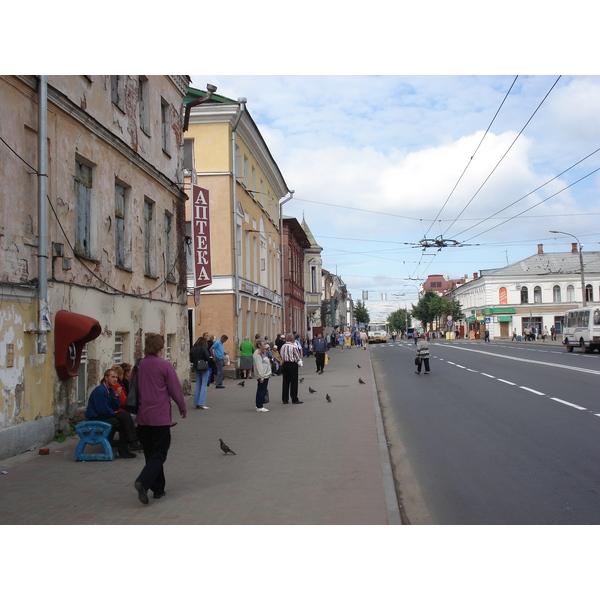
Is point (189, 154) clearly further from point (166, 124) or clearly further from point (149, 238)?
point (149, 238)

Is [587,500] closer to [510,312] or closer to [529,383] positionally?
[529,383]

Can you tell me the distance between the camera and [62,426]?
10414 mm

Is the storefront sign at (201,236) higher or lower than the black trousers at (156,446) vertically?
higher

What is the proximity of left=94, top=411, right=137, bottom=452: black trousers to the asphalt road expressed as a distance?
3.78 m

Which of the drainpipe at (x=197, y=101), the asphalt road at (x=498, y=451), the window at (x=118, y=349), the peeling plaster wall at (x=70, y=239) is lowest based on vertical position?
the asphalt road at (x=498, y=451)

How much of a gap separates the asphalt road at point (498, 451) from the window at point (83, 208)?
661 centimetres

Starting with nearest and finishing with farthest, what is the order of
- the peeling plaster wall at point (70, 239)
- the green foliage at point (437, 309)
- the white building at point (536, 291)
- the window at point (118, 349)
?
the peeling plaster wall at point (70, 239) < the window at point (118, 349) < the white building at point (536, 291) < the green foliage at point (437, 309)

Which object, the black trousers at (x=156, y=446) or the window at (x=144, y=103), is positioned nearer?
the black trousers at (x=156, y=446)

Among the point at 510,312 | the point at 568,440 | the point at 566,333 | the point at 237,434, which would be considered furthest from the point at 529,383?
the point at 510,312

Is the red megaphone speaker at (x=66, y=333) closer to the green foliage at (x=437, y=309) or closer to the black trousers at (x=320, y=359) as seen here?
the black trousers at (x=320, y=359)

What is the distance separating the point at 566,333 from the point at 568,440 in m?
33.6

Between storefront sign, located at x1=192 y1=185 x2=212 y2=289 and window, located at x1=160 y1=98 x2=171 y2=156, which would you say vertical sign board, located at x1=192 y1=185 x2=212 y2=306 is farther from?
window, located at x1=160 y1=98 x2=171 y2=156

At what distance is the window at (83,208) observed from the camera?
11.7 meters

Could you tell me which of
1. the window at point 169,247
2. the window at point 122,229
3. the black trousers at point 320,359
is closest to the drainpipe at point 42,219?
the window at point 122,229
